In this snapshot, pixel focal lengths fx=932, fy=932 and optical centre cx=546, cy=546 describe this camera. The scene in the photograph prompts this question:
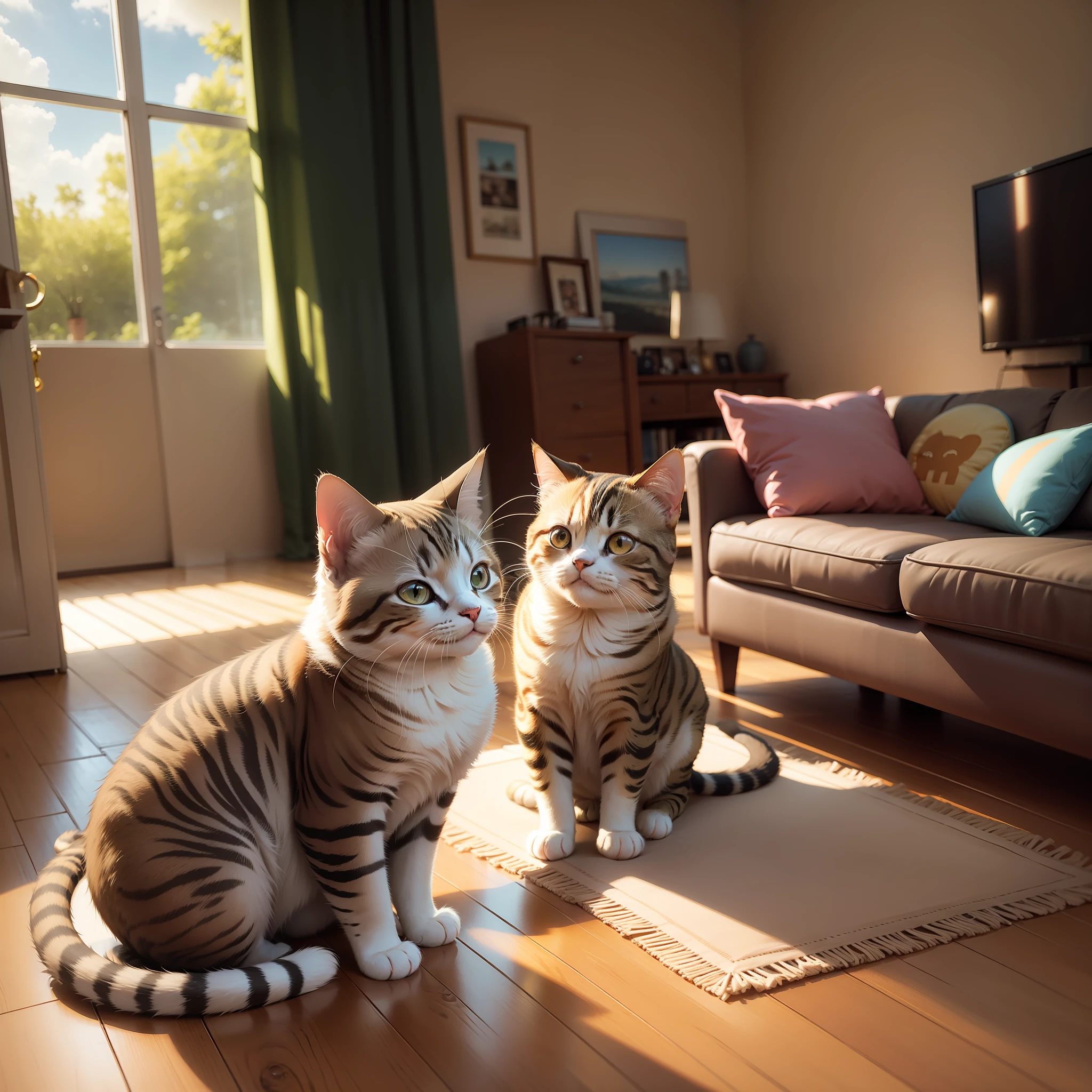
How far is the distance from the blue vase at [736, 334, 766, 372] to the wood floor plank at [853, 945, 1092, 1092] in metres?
4.86

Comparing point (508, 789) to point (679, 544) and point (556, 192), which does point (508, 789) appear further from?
point (556, 192)

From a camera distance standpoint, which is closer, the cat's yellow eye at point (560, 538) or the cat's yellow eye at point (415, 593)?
the cat's yellow eye at point (415, 593)

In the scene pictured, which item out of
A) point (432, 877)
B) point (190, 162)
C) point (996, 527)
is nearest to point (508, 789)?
point (432, 877)

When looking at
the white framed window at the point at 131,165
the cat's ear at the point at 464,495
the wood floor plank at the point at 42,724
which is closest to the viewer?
the cat's ear at the point at 464,495

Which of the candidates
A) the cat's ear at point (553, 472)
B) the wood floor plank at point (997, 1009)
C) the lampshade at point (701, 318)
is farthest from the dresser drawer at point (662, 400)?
the wood floor plank at point (997, 1009)

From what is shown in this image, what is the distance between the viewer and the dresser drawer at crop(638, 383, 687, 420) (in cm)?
515

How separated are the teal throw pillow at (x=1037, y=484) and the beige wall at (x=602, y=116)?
3.43m

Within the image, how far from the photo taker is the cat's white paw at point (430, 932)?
1.16m

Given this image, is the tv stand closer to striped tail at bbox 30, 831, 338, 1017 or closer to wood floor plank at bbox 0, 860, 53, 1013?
striped tail at bbox 30, 831, 338, 1017

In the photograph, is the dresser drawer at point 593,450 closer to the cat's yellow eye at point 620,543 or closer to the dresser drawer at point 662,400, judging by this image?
the dresser drawer at point 662,400

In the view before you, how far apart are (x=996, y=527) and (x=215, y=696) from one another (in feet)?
5.28

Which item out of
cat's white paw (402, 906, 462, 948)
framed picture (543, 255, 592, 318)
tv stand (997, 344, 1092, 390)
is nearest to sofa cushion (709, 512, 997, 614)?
cat's white paw (402, 906, 462, 948)

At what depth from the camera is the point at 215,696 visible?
1.09 m

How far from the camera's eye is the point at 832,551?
75.7 inches
